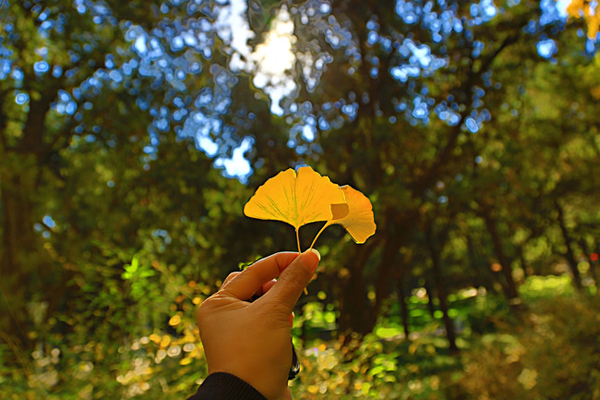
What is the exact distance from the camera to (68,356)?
2896 mm

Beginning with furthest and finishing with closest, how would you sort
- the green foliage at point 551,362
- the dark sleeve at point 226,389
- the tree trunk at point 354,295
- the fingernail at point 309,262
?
the tree trunk at point 354,295 → the green foliage at point 551,362 → the fingernail at point 309,262 → the dark sleeve at point 226,389

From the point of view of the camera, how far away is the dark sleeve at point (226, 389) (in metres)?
0.71

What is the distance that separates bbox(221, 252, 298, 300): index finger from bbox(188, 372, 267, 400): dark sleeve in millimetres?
173

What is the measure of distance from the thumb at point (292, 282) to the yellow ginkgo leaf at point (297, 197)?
0.08 meters

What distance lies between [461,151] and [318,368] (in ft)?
17.9

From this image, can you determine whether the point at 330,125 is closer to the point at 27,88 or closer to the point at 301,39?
the point at 301,39

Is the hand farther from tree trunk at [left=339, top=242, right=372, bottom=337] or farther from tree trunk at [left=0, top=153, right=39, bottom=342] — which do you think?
tree trunk at [left=0, top=153, right=39, bottom=342]

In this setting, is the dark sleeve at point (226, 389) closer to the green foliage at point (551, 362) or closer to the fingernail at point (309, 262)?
the fingernail at point (309, 262)

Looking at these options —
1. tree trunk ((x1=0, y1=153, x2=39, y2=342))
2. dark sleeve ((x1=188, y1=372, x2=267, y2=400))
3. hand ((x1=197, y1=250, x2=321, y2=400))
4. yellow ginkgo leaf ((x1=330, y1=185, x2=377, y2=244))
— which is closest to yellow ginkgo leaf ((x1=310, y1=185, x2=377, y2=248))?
yellow ginkgo leaf ((x1=330, y1=185, x2=377, y2=244))

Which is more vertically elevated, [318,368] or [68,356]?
[68,356]

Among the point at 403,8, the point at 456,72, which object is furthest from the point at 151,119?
the point at 456,72

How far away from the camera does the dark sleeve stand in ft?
2.31

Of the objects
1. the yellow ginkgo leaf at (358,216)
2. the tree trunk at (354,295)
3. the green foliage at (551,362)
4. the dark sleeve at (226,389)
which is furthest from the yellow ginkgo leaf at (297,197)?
the tree trunk at (354,295)

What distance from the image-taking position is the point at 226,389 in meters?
0.72
